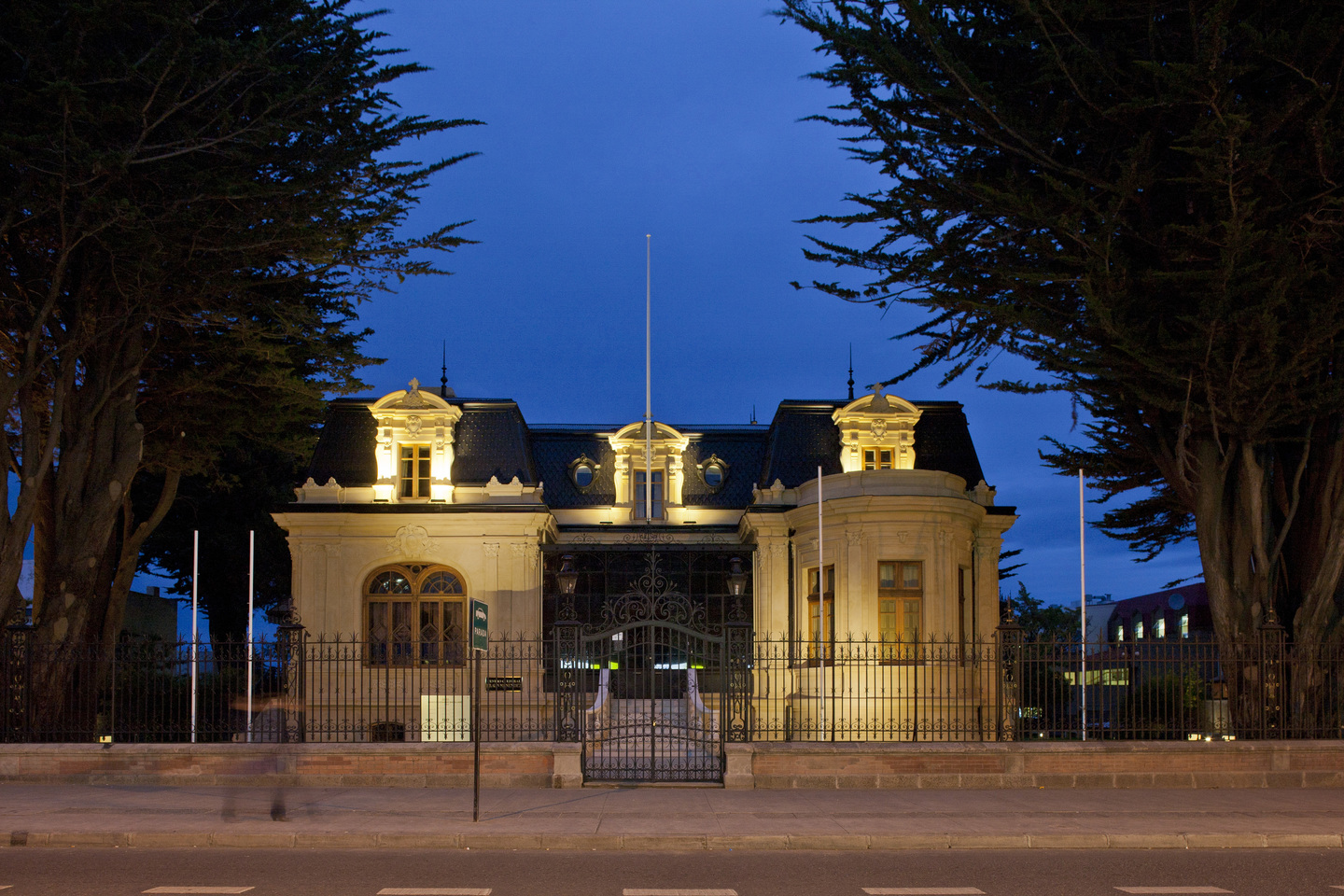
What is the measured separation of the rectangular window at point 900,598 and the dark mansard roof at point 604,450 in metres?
4.57

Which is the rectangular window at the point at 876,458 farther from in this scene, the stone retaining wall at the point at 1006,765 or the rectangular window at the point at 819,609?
the stone retaining wall at the point at 1006,765

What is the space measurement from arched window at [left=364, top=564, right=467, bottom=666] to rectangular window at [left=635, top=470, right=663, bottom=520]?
18.7 feet

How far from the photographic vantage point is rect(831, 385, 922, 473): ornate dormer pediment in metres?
30.9

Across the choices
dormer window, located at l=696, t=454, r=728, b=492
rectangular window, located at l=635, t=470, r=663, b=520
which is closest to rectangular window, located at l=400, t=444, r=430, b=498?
rectangular window, located at l=635, t=470, r=663, b=520

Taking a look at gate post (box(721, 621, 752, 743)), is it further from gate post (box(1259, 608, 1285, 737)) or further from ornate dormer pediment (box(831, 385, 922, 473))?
ornate dormer pediment (box(831, 385, 922, 473))

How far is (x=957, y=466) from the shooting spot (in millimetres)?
31719

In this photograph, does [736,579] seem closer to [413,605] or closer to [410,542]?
[413,605]

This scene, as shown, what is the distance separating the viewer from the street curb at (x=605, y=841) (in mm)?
11977

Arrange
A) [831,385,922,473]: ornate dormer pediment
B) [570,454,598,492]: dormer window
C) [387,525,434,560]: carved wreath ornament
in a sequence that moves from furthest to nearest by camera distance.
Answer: [570,454,598,492]: dormer window
[831,385,922,473]: ornate dormer pediment
[387,525,434,560]: carved wreath ornament

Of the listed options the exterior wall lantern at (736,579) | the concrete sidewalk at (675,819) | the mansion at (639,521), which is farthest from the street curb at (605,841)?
the exterior wall lantern at (736,579)

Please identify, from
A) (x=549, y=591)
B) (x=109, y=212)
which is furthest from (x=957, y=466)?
(x=109, y=212)

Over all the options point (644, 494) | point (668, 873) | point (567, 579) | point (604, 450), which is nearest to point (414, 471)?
point (567, 579)

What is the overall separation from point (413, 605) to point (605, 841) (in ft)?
60.2

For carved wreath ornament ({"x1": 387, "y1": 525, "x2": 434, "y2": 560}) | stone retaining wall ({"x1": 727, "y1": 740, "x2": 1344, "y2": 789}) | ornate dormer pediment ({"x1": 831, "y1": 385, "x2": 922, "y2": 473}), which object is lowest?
stone retaining wall ({"x1": 727, "y1": 740, "x2": 1344, "y2": 789})
